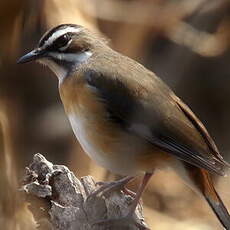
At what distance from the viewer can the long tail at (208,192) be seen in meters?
5.55

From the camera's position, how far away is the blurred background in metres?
9.02

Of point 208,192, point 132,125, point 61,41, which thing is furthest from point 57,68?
point 208,192

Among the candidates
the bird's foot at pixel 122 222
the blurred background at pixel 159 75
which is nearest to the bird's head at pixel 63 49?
the bird's foot at pixel 122 222

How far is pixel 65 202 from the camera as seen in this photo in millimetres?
5336

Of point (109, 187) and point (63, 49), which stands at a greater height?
point (63, 49)

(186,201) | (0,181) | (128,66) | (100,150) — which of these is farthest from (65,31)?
(186,201)

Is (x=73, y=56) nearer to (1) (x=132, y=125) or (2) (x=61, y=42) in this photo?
(2) (x=61, y=42)

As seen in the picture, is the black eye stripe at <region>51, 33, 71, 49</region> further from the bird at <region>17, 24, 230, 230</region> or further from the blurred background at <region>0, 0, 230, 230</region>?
the blurred background at <region>0, 0, 230, 230</region>

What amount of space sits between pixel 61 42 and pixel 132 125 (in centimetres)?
74

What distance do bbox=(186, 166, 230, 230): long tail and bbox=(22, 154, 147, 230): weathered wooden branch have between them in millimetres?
424

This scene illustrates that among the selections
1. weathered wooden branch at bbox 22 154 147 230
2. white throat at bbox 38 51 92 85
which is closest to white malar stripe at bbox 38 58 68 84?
white throat at bbox 38 51 92 85

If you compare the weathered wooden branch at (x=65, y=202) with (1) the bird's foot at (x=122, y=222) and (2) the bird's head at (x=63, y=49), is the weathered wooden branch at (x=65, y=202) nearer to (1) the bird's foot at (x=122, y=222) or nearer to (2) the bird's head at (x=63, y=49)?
(1) the bird's foot at (x=122, y=222)

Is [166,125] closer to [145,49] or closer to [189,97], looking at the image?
[145,49]

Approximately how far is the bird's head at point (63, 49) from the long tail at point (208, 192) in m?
1.03
